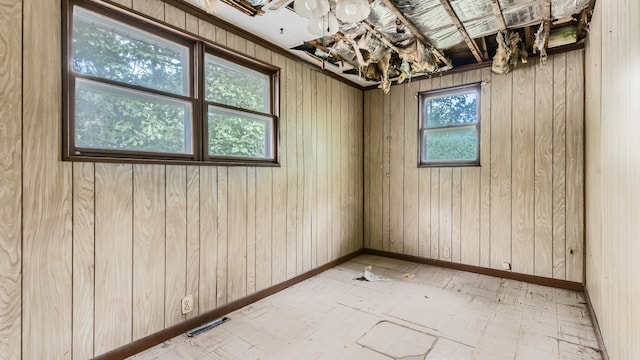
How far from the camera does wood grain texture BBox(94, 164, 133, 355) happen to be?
1.93 metres

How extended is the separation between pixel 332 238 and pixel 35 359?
2987 mm

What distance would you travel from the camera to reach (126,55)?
2.09m

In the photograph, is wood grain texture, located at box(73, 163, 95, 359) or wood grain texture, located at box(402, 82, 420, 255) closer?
wood grain texture, located at box(73, 163, 95, 359)

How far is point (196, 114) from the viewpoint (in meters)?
2.45

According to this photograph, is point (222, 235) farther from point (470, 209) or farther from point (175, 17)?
point (470, 209)

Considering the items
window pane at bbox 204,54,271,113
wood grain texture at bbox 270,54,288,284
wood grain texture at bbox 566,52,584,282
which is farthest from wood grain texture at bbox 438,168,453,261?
window pane at bbox 204,54,271,113

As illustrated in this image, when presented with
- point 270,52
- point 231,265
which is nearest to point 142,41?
point 270,52

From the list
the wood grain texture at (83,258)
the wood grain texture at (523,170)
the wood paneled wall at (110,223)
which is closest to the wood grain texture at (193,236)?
the wood paneled wall at (110,223)

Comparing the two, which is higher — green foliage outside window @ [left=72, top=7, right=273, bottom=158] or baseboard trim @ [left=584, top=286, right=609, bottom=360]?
green foliage outside window @ [left=72, top=7, right=273, bottom=158]

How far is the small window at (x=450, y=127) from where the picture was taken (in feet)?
12.2

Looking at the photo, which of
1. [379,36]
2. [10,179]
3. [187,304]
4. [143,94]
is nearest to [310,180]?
[379,36]

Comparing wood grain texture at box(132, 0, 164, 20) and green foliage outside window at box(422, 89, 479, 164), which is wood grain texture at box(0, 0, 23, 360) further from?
green foliage outside window at box(422, 89, 479, 164)

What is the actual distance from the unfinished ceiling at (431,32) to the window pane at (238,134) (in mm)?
815

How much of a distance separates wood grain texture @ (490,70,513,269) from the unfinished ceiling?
26 centimetres
